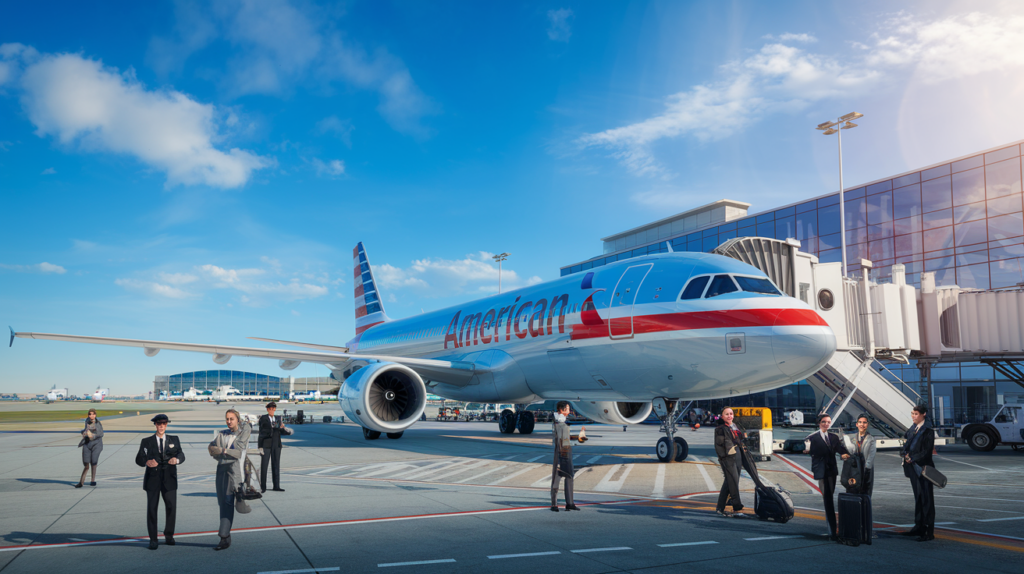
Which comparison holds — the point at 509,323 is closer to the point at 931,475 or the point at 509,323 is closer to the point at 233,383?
the point at 931,475

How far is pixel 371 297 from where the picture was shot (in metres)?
35.2

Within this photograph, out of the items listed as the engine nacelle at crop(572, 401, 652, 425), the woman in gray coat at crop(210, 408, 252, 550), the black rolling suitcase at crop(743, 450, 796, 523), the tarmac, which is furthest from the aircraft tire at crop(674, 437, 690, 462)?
the woman in gray coat at crop(210, 408, 252, 550)

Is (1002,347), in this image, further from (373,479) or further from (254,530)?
(254,530)

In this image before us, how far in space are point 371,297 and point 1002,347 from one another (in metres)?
28.4

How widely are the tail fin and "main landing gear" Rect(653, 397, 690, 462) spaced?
21.0 m

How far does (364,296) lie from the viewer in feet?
117

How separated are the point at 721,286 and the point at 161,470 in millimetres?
10845

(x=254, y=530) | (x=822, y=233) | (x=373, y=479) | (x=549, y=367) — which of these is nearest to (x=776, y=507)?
(x=254, y=530)

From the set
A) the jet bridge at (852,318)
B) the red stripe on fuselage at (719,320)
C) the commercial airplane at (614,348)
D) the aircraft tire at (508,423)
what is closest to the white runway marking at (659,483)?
the commercial airplane at (614,348)

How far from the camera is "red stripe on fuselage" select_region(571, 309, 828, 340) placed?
1275cm

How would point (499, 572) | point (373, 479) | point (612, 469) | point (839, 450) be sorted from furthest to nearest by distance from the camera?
point (612, 469) < point (373, 479) < point (839, 450) < point (499, 572)

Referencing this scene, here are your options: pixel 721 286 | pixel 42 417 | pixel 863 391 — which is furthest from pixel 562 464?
pixel 42 417

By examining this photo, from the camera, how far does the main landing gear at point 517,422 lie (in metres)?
27.1

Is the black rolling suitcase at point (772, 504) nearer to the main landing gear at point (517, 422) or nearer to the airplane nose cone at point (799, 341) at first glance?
the airplane nose cone at point (799, 341)
